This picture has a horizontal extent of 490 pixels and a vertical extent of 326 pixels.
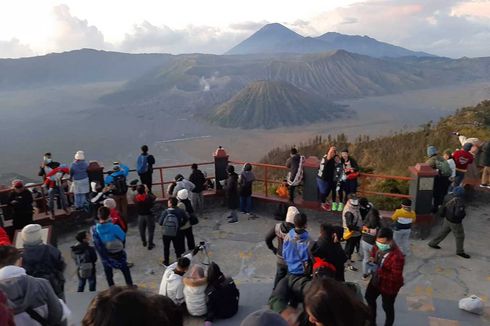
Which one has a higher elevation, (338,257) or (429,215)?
(338,257)

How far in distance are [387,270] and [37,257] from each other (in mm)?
4158

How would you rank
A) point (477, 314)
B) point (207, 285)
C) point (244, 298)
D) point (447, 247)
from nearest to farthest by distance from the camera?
point (207, 285)
point (477, 314)
point (244, 298)
point (447, 247)

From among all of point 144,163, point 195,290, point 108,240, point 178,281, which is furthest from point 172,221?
point 144,163

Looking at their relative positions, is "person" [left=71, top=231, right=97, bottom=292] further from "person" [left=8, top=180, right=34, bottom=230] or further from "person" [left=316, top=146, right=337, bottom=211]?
"person" [left=316, top=146, right=337, bottom=211]

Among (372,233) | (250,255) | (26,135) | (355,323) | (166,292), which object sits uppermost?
(355,323)

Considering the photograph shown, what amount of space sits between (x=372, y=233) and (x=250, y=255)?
9.25ft

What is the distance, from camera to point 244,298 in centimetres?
659

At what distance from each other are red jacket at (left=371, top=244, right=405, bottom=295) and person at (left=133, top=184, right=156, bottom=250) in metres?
4.52

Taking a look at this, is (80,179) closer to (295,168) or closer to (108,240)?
(108,240)

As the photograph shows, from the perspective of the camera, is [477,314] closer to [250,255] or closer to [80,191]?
[250,255]

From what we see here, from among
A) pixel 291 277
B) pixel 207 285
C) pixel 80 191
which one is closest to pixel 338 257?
pixel 291 277

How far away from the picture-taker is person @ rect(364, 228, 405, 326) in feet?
16.8

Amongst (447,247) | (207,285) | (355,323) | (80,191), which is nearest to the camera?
(355,323)

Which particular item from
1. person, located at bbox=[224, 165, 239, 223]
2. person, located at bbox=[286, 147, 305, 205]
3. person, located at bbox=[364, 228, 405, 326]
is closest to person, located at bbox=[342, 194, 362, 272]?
person, located at bbox=[364, 228, 405, 326]
